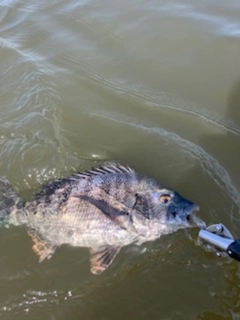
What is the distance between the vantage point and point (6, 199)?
3.59 meters

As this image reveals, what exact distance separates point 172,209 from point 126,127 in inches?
60.7

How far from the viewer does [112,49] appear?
573 centimetres

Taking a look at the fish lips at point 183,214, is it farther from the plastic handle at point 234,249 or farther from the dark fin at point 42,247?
the dark fin at point 42,247

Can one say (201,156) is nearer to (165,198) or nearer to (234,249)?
(165,198)

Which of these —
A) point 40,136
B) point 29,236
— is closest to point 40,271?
point 29,236

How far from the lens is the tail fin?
3.54m

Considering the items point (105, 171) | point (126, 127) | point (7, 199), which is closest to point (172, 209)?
point (105, 171)

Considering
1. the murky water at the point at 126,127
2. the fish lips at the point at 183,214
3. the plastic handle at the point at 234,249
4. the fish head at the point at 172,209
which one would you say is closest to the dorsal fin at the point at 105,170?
the fish head at the point at 172,209

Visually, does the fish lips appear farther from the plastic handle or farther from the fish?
the plastic handle

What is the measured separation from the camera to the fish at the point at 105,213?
3.26 meters

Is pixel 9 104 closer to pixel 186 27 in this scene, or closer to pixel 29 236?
pixel 29 236

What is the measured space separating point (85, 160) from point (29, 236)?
0.95 m

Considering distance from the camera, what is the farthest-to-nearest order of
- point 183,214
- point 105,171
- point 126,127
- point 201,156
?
point 126,127
point 201,156
point 105,171
point 183,214

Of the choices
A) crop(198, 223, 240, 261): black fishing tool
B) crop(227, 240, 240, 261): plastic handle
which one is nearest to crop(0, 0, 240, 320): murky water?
crop(198, 223, 240, 261): black fishing tool
